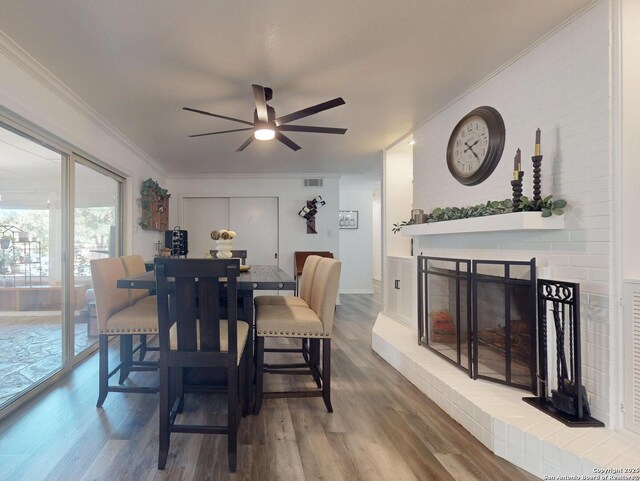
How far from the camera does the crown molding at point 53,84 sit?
1.95 m

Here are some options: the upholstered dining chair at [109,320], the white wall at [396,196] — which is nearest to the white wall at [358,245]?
the white wall at [396,196]

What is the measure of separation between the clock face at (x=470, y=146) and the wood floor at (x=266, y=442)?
5.81 ft

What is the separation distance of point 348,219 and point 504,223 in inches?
209

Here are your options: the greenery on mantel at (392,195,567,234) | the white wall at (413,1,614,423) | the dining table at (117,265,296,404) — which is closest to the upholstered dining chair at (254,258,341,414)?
the dining table at (117,265,296,404)

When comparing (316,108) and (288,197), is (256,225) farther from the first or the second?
(316,108)

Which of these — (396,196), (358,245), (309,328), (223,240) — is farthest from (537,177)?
(358,245)

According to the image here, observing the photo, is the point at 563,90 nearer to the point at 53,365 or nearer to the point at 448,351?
the point at 448,351

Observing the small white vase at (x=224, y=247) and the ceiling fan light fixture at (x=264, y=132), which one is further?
the small white vase at (x=224, y=247)

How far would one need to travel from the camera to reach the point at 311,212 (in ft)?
18.6

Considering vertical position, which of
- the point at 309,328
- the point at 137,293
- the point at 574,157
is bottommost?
the point at 309,328

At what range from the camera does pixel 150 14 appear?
170cm

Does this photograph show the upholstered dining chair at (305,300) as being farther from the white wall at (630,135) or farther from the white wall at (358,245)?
the white wall at (358,245)

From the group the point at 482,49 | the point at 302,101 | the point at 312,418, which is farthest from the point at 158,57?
the point at 312,418

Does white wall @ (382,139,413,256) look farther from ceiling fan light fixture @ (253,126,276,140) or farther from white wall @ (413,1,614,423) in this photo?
ceiling fan light fixture @ (253,126,276,140)
